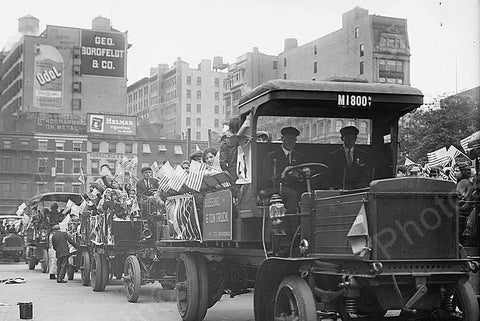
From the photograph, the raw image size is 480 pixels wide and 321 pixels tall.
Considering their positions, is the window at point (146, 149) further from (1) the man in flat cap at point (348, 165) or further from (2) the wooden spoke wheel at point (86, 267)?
(1) the man in flat cap at point (348, 165)

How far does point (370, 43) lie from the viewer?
4400 centimetres

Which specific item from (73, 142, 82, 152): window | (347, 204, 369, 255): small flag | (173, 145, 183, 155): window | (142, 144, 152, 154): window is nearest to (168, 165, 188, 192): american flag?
(347, 204, 369, 255): small flag

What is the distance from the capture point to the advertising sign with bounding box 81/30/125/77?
301ft

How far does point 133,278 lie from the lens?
46.6 feet

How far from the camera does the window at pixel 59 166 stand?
79.0 m

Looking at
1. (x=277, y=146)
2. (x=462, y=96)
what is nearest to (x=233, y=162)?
(x=277, y=146)

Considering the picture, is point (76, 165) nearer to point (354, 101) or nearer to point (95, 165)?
point (95, 165)

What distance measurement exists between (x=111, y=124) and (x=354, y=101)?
75374 mm

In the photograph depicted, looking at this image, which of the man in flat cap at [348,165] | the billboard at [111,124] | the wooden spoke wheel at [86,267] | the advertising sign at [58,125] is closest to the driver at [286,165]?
the man in flat cap at [348,165]

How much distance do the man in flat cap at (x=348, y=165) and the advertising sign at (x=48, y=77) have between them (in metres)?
83.8

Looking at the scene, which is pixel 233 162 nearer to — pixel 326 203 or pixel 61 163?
pixel 326 203

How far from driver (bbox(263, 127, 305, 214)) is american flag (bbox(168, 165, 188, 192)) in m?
2.28

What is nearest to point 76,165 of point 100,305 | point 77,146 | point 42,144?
point 77,146

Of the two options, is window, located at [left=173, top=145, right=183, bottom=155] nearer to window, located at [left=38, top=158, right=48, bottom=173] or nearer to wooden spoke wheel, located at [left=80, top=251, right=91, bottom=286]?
window, located at [left=38, top=158, right=48, bottom=173]
